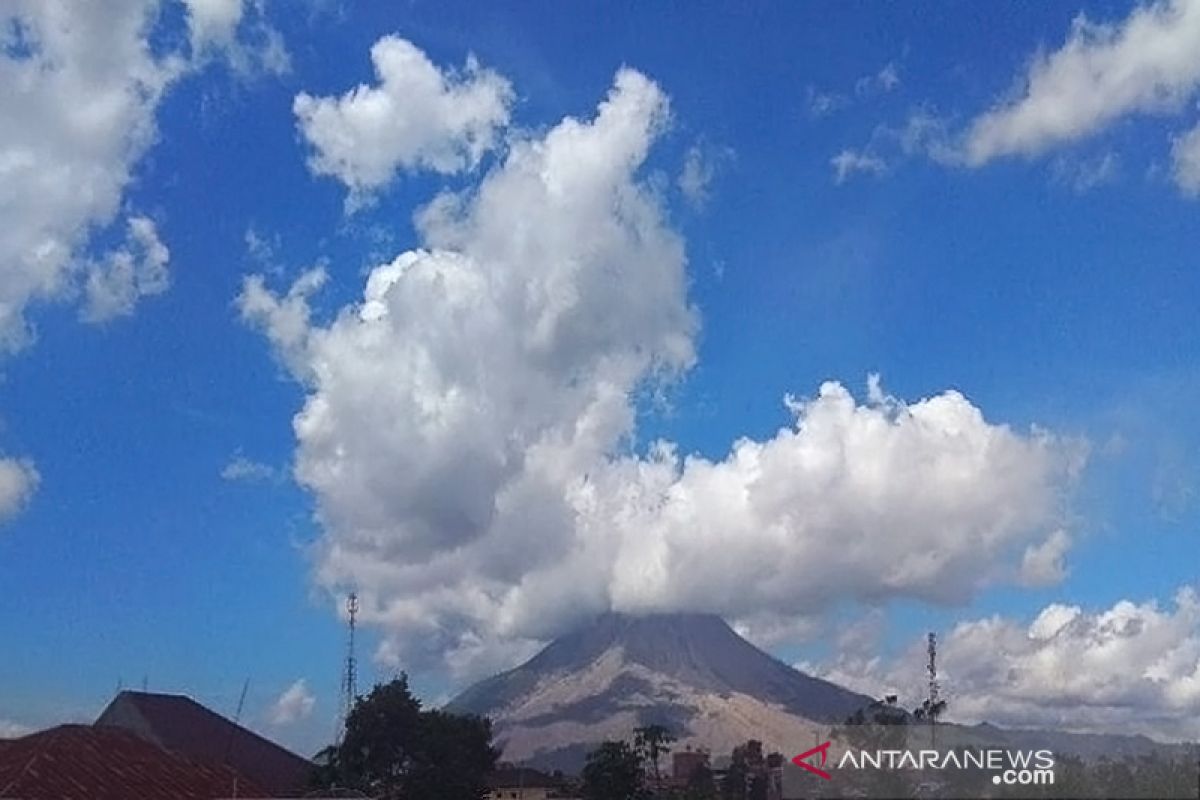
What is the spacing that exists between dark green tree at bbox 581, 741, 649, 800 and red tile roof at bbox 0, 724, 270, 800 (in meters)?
17.2

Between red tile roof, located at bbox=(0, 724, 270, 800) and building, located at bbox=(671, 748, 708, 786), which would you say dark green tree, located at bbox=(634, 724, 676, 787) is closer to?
building, located at bbox=(671, 748, 708, 786)

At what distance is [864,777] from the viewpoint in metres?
21.1

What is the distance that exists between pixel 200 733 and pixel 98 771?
4578 centimetres

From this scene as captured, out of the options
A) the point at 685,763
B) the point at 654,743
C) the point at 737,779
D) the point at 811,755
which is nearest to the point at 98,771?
the point at 737,779

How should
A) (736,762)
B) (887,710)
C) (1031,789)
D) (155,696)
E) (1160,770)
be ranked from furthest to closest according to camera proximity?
(155,696)
(736,762)
(887,710)
(1160,770)
(1031,789)

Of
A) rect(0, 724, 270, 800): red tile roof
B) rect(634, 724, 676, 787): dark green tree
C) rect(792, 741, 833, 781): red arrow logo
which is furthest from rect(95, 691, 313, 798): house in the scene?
rect(792, 741, 833, 781): red arrow logo

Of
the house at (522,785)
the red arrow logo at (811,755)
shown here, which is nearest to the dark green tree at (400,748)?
the house at (522,785)

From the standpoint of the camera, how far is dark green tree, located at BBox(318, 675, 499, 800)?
73.5m

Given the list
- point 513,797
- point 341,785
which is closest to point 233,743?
point 513,797

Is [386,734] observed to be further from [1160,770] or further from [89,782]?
[1160,770]

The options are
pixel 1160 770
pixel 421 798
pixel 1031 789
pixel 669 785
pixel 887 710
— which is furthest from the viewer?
pixel 669 785

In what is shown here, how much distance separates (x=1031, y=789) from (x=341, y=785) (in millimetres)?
60168

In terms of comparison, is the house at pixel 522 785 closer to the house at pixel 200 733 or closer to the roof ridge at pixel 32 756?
the house at pixel 200 733

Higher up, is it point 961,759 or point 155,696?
point 155,696
